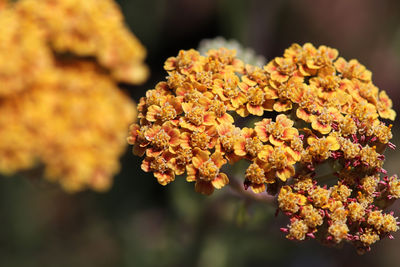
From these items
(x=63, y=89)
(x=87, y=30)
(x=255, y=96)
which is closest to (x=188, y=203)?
(x=63, y=89)

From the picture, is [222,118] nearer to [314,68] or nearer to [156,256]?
[314,68]

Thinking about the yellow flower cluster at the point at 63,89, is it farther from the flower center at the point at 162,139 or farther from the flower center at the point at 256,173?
the flower center at the point at 256,173

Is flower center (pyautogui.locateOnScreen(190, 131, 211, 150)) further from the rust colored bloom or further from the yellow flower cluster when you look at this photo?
the yellow flower cluster

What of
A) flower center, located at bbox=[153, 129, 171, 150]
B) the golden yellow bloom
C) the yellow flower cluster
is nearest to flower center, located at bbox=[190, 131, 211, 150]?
flower center, located at bbox=[153, 129, 171, 150]

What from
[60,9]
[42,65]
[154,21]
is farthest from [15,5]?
[154,21]

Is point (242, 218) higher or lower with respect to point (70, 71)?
lower

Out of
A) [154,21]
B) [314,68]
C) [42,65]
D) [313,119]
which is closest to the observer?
[313,119]

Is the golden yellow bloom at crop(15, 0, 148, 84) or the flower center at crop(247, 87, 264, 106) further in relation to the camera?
the golden yellow bloom at crop(15, 0, 148, 84)
